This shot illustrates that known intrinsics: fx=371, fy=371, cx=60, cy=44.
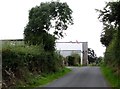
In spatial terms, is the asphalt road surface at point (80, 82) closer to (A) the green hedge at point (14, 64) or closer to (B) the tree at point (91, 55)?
(A) the green hedge at point (14, 64)

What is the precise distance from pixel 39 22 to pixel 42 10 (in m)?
1.94

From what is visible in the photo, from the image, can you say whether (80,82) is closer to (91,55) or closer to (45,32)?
(45,32)

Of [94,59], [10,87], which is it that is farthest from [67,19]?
[94,59]

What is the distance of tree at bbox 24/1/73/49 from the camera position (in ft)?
137

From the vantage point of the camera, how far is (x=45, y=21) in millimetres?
41875

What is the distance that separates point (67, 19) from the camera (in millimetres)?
43906

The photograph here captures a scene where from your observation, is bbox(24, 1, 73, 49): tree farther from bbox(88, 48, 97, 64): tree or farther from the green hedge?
bbox(88, 48, 97, 64): tree

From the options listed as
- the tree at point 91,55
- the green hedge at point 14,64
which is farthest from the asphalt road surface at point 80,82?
the tree at point 91,55

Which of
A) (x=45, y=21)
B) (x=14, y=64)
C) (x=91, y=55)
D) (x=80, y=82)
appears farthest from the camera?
(x=91, y=55)

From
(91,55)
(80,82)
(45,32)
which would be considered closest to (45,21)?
(45,32)

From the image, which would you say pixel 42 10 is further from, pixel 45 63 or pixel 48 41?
pixel 45 63

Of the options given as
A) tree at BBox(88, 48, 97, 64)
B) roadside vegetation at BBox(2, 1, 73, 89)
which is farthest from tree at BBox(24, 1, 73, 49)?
tree at BBox(88, 48, 97, 64)

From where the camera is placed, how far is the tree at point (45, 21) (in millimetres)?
41688

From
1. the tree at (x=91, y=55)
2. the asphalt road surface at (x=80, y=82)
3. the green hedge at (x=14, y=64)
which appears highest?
the tree at (x=91, y=55)
